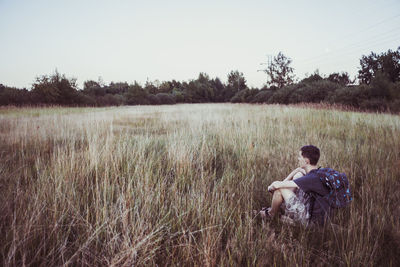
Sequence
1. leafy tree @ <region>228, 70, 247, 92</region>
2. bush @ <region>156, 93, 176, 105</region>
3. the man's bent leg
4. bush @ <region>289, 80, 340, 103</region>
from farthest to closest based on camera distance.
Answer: leafy tree @ <region>228, 70, 247, 92</region> < bush @ <region>156, 93, 176, 105</region> < bush @ <region>289, 80, 340, 103</region> < the man's bent leg

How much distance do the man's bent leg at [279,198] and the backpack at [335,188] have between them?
0.95ft

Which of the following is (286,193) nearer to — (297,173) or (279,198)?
(279,198)

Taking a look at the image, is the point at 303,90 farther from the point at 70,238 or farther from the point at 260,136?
the point at 70,238

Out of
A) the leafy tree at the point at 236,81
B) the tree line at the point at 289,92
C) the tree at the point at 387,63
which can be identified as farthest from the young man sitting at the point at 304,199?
the leafy tree at the point at 236,81

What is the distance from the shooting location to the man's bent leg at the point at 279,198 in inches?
64.6

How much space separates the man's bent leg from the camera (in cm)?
164

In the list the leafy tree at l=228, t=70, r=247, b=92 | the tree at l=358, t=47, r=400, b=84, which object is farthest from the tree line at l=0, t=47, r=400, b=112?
the leafy tree at l=228, t=70, r=247, b=92

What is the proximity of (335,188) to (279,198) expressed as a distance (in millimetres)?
469

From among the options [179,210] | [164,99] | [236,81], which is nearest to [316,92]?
[179,210]

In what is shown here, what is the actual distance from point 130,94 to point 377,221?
121 ft

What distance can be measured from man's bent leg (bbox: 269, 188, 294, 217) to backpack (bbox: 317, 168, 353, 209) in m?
0.29

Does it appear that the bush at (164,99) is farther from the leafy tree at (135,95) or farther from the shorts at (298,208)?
the shorts at (298,208)

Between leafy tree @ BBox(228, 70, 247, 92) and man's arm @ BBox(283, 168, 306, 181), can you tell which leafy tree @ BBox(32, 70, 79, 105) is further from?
leafy tree @ BBox(228, 70, 247, 92)

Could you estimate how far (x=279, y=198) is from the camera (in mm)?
1656
